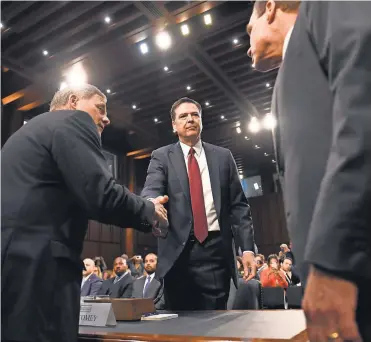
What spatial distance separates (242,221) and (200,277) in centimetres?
35

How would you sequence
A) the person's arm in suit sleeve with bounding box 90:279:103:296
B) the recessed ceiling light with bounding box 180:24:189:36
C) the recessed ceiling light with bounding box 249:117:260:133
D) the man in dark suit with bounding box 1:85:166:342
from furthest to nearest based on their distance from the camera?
1. the recessed ceiling light with bounding box 249:117:260:133
2. the recessed ceiling light with bounding box 180:24:189:36
3. the person's arm in suit sleeve with bounding box 90:279:103:296
4. the man in dark suit with bounding box 1:85:166:342

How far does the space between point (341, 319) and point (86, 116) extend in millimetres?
983

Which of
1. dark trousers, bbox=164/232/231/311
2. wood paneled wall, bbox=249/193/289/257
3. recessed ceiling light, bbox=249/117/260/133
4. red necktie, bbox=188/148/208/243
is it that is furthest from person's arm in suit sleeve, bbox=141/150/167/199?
wood paneled wall, bbox=249/193/289/257

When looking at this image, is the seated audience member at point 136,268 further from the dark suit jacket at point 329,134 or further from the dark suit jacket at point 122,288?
the dark suit jacket at point 329,134

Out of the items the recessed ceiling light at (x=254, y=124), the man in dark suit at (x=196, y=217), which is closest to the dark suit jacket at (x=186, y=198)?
the man in dark suit at (x=196, y=217)

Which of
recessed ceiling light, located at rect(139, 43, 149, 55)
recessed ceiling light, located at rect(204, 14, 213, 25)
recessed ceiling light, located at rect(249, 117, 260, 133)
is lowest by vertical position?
recessed ceiling light, located at rect(249, 117, 260, 133)

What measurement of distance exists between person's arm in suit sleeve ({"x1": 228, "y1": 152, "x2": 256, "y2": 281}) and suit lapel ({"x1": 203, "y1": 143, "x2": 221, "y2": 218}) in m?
0.08

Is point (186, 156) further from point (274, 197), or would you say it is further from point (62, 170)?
point (274, 197)

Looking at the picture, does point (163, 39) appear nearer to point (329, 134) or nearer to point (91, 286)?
point (91, 286)

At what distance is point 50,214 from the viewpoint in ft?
3.66

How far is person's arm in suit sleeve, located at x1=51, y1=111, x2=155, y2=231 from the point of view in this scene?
3.70 feet

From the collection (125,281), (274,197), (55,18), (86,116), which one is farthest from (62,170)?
(274,197)

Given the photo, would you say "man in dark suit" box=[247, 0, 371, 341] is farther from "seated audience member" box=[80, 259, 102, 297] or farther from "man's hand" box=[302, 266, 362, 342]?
"seated audience member" box=[80, 259, 102, 297]

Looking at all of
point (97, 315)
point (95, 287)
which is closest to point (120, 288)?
point (95, 287)
